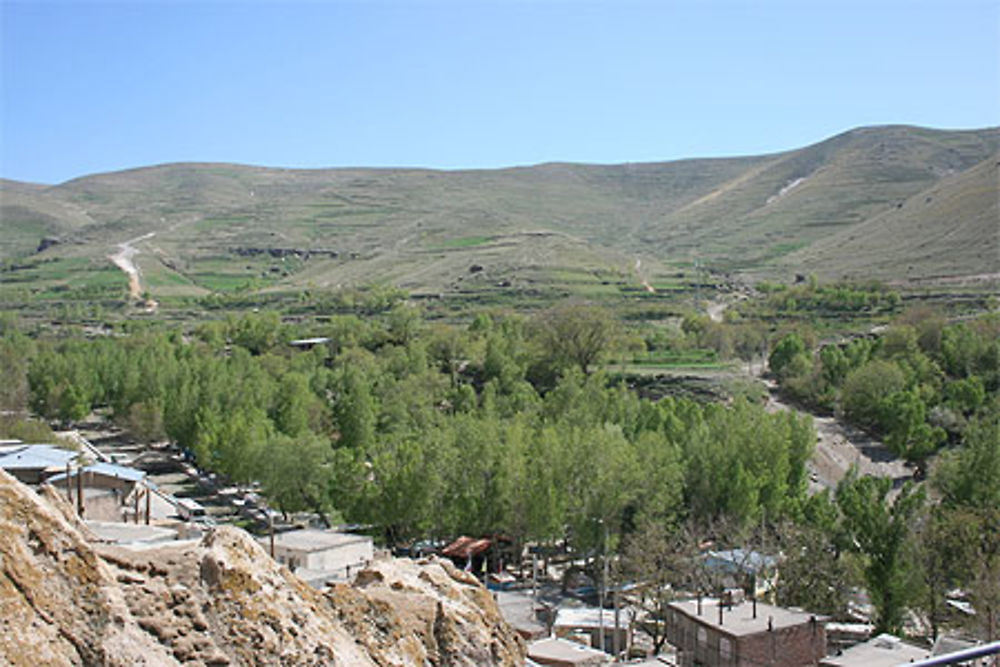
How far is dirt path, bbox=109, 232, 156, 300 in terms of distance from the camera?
133 meters

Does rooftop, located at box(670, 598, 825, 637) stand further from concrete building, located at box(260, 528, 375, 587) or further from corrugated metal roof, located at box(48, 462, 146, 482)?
corrugated metal roof, located at box(48, 462, 146, 482)

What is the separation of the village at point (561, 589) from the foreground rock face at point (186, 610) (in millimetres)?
2336

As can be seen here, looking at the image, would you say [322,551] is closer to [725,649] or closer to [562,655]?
[562,655]

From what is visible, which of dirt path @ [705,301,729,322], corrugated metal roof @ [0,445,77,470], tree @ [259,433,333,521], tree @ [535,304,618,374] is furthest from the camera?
dirt path @ [705,301,729,322]

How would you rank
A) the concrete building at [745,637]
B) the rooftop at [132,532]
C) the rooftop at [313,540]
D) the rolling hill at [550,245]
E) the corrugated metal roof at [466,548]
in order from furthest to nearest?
the rolling hill at [550,245] → the corrugated metal roof at [466,548] → the rooftop at [313,540] → the rooftop at [132,532] → the concrete building at [745,637]

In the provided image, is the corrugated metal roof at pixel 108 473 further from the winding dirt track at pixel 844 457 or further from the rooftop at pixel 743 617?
the winding dirt track at pixel 844 457

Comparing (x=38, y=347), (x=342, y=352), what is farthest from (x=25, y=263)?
(x=342, y=352)

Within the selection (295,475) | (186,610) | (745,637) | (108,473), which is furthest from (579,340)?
(186,610)

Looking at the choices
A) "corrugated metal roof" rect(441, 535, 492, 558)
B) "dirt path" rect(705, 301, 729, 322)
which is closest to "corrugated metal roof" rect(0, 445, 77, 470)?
"corrugated metal roof" rect(441, 535, 492, 558)

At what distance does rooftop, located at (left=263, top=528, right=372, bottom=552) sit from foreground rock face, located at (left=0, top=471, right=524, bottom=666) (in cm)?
1988

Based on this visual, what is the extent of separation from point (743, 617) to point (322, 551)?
459 inches

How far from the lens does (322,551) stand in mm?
26516

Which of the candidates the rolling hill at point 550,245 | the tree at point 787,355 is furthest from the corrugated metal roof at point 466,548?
the rolling hill at point 550,245

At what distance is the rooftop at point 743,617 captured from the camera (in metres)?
19.7
